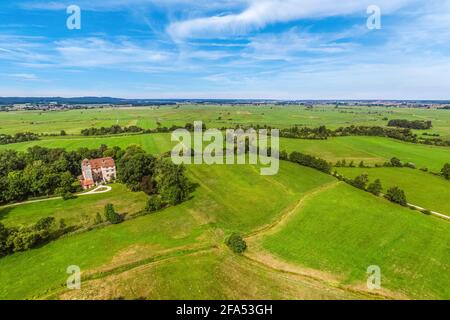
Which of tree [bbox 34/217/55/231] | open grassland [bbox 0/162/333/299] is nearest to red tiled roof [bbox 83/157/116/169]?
open grassland [bbox 0/162/333/299]

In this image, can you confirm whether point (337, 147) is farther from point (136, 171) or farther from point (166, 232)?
point (166, 232)

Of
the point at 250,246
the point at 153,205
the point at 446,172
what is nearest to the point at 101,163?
the point at 153,205

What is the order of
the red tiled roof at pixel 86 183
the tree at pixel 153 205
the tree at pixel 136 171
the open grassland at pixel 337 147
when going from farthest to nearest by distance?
the open grassland at pixel 337 147 → the red tiled roof at pixel 86 183 → the tree at pixel 136 171 → the tree at pixel 153 205

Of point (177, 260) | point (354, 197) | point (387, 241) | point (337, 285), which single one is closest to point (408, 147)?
point (354, 197)

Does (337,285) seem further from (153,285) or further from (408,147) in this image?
(408,147)

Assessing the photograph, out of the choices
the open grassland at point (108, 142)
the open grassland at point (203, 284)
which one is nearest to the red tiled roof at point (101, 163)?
the open grassland at point (108, 142)

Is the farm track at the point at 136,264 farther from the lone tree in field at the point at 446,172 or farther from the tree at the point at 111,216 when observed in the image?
the lone tree in field at the point at 446,172
